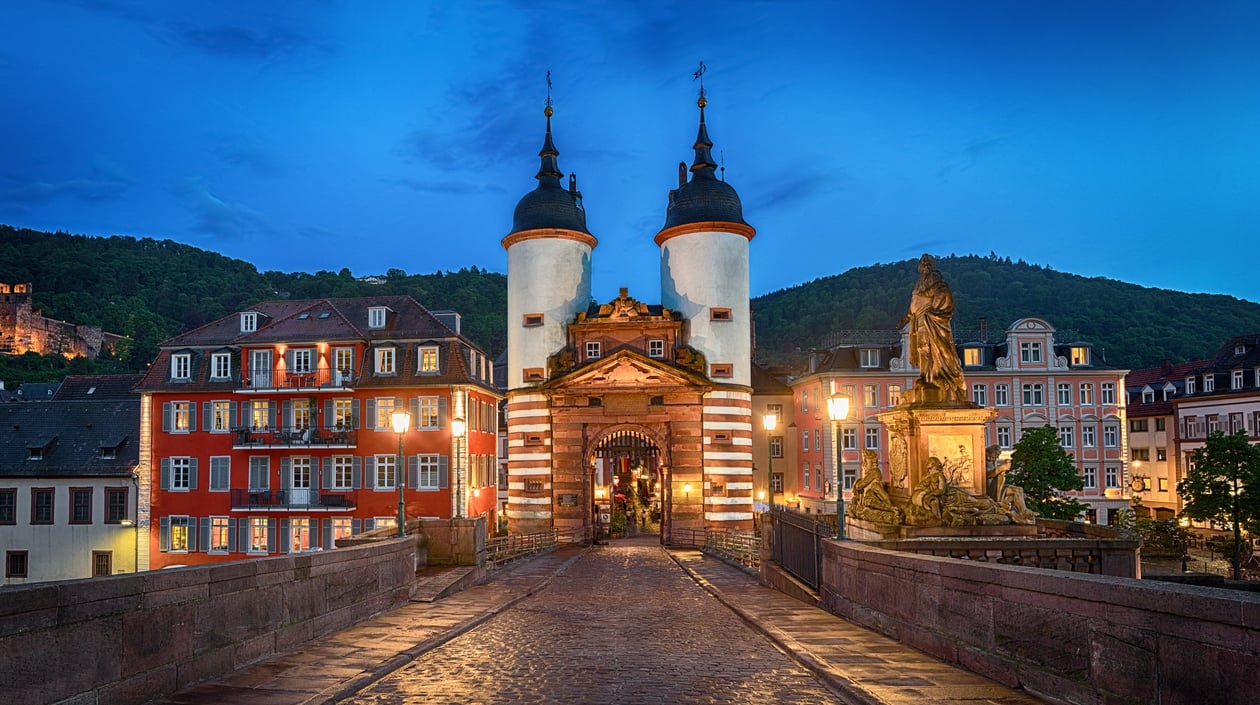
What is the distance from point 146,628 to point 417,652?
410 cm

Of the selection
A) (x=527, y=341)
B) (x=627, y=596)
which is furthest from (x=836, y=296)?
(x=627, y=596)

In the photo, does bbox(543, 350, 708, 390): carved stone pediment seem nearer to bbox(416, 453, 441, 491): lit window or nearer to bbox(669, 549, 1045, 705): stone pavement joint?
bbox(416, 453, 441, 491): lit window

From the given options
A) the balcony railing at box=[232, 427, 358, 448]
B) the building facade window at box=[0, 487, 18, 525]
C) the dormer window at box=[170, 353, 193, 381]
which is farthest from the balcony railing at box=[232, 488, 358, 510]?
the building facade window at box=[0, 487, 18, 525]

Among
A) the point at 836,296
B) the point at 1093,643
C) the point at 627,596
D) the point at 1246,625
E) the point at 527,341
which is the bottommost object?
the point at 627,596

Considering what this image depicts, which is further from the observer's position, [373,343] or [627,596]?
[373,343]

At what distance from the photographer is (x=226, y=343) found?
4606 cm

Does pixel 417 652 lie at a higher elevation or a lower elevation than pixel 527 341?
lower

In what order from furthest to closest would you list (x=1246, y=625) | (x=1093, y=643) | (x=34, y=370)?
1. (x=34, y=370)
2. (x=1093, y=643)
3. (x=1246, y=625)

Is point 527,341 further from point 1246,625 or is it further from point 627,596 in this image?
point 1246,625

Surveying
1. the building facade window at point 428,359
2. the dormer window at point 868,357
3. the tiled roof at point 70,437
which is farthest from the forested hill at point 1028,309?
the tiled roof at point 70,437

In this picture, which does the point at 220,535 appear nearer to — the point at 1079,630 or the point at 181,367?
the point at 181,367

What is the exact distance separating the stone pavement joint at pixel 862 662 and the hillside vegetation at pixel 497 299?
216 ft

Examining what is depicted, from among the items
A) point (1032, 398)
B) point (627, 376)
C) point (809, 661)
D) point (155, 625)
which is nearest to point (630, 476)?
point (1032, 398)

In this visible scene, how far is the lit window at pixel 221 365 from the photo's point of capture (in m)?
45.8
